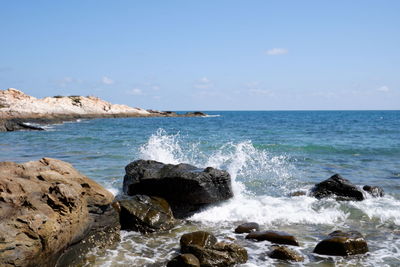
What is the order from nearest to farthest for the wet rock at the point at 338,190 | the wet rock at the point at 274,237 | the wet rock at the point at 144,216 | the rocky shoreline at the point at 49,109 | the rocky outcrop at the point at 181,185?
1. the wet rock at the point at 274,237
2. the wet rock at the point at 144,216
3. the rocky outcrop at the point at 181,185
4. the wet rock at the point at 338,190
5. the rocky shoreline at the point at 49,109

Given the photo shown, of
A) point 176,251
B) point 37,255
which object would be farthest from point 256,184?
point 37,255

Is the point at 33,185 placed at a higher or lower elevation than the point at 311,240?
higher

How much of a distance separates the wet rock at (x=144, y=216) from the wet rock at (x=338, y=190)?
466 centimetres

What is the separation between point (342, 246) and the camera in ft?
21.0

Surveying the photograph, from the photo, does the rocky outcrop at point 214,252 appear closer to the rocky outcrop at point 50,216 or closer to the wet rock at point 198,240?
the wet rock at point 198,240

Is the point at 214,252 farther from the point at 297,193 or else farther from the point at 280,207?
the point at 297,193

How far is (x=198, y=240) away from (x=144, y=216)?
1556mm

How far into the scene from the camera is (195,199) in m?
8.84

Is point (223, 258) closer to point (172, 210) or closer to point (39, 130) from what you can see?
point (172, 210)

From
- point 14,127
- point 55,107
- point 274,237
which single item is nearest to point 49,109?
point 55,107

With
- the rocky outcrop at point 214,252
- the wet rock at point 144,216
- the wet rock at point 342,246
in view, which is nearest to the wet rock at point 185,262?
the rocky outcrop at point 214,252

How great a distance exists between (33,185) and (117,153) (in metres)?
13.3

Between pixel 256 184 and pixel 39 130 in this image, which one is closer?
pixel 256 184

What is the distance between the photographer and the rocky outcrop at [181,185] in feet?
28.9
